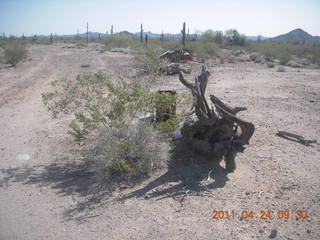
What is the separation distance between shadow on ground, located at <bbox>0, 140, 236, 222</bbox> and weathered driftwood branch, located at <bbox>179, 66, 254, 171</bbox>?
232mm

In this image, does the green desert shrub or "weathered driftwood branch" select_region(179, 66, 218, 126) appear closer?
the green desert shrub

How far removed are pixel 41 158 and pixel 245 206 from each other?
386 centimetres

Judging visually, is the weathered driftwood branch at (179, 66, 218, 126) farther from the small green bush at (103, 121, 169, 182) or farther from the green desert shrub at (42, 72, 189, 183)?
the small green bush at (103, 121, 169, 182)

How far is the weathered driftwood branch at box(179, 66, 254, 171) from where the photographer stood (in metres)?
4.92

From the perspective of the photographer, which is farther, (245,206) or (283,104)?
(283,104)

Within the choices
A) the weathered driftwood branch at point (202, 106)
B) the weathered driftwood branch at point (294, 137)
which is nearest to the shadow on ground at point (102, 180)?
the weathered driftwood branch at point (202, 106)

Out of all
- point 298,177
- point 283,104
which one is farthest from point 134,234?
point 283,104

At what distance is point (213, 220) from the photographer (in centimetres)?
364

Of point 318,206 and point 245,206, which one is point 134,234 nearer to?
point 245,206

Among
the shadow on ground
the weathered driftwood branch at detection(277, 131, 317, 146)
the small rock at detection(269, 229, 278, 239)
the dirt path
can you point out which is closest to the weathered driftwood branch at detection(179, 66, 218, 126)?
the shadow on ground

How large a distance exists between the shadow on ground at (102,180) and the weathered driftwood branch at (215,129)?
0.23 m

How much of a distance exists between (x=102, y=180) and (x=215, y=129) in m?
2.16

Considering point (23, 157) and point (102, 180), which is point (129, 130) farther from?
point (23, 157)

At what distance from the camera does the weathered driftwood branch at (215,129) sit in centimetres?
492
